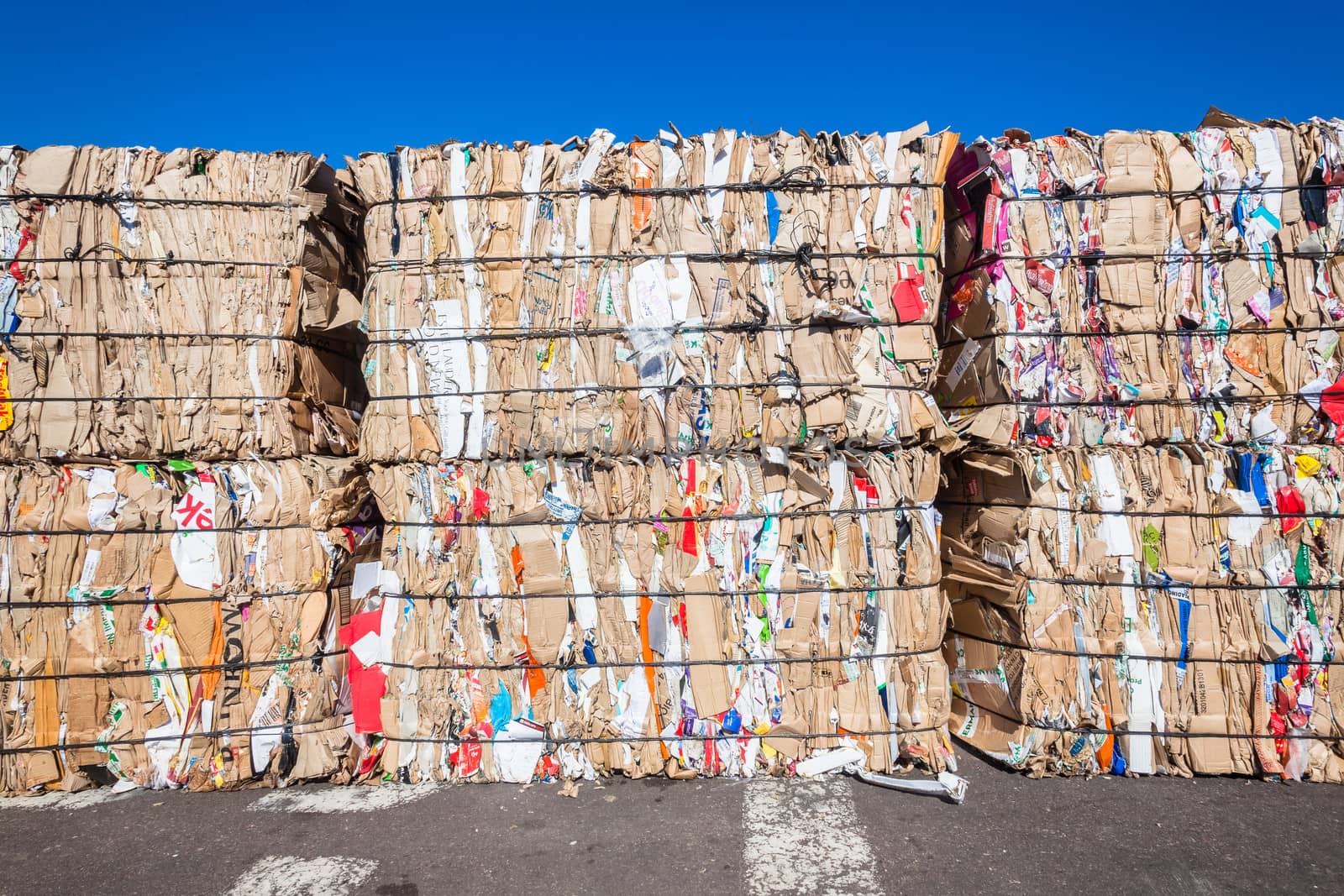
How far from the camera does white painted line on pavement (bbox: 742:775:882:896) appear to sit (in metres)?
2.75

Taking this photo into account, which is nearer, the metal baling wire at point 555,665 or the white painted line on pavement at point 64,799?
the white painted line on pavement at point 64,799

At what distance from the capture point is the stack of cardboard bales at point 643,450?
3.48m

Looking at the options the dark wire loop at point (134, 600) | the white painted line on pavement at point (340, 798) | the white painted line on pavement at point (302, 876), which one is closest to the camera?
the white painted line on pavement at point (302, 876)

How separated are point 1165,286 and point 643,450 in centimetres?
251

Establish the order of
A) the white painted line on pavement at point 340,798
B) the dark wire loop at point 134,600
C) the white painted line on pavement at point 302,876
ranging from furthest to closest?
the dark wire loop at point 134,600
the white painted line on pavement at point 340,798
the white painted line on pavement at point 302,876

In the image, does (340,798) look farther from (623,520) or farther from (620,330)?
(620,330)

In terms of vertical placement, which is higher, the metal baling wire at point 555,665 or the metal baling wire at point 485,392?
the metal baling wire at point 485,392

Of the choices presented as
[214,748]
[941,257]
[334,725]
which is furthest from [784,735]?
[214,748]

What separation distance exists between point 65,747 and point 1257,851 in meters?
5.01

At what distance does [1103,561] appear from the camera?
3469 mm

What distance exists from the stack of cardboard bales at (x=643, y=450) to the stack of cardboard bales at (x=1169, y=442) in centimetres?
53

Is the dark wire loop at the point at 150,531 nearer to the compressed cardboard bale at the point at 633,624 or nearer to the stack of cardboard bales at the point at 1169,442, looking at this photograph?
the compressed cardboard bale at the point at 633,624

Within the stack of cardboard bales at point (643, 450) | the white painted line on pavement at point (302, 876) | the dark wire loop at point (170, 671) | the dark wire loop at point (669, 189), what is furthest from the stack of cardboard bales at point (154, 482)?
the dark wire loop at point (669, 189)

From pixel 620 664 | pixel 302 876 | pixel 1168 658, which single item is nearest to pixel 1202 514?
pixel 1168 658
